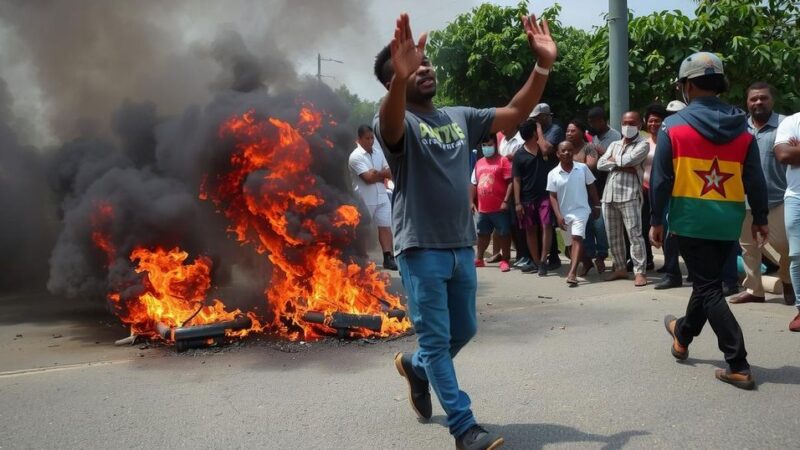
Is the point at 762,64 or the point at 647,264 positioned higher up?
the point at 762,64

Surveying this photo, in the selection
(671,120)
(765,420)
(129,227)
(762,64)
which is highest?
(762,64)

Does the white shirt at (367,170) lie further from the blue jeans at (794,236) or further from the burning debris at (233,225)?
the blue jeans at (794,236)

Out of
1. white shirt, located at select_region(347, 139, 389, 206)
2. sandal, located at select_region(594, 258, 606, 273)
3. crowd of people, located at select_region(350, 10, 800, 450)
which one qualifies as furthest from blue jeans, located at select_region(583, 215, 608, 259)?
white shirt, located at select_region(347, 139, 389, 206)

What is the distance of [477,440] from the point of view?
308cm

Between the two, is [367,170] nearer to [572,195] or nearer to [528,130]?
[528,130]

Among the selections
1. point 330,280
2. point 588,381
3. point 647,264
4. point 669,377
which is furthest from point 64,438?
point 647,264

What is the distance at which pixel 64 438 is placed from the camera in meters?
3.59

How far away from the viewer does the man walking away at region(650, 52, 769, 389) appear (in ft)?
13.6

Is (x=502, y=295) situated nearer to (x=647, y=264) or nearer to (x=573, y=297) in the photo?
(x=573, y=297)

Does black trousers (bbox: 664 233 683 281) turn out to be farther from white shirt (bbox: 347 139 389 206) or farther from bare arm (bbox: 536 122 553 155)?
white shirt (bbox: 347 139 389 206)

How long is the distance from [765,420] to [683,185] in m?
1.43

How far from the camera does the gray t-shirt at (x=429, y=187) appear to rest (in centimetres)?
318

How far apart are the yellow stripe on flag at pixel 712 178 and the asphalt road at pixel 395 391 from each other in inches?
43.9

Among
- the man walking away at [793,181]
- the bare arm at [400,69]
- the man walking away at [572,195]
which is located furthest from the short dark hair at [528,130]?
the bare arm at [400,69]
